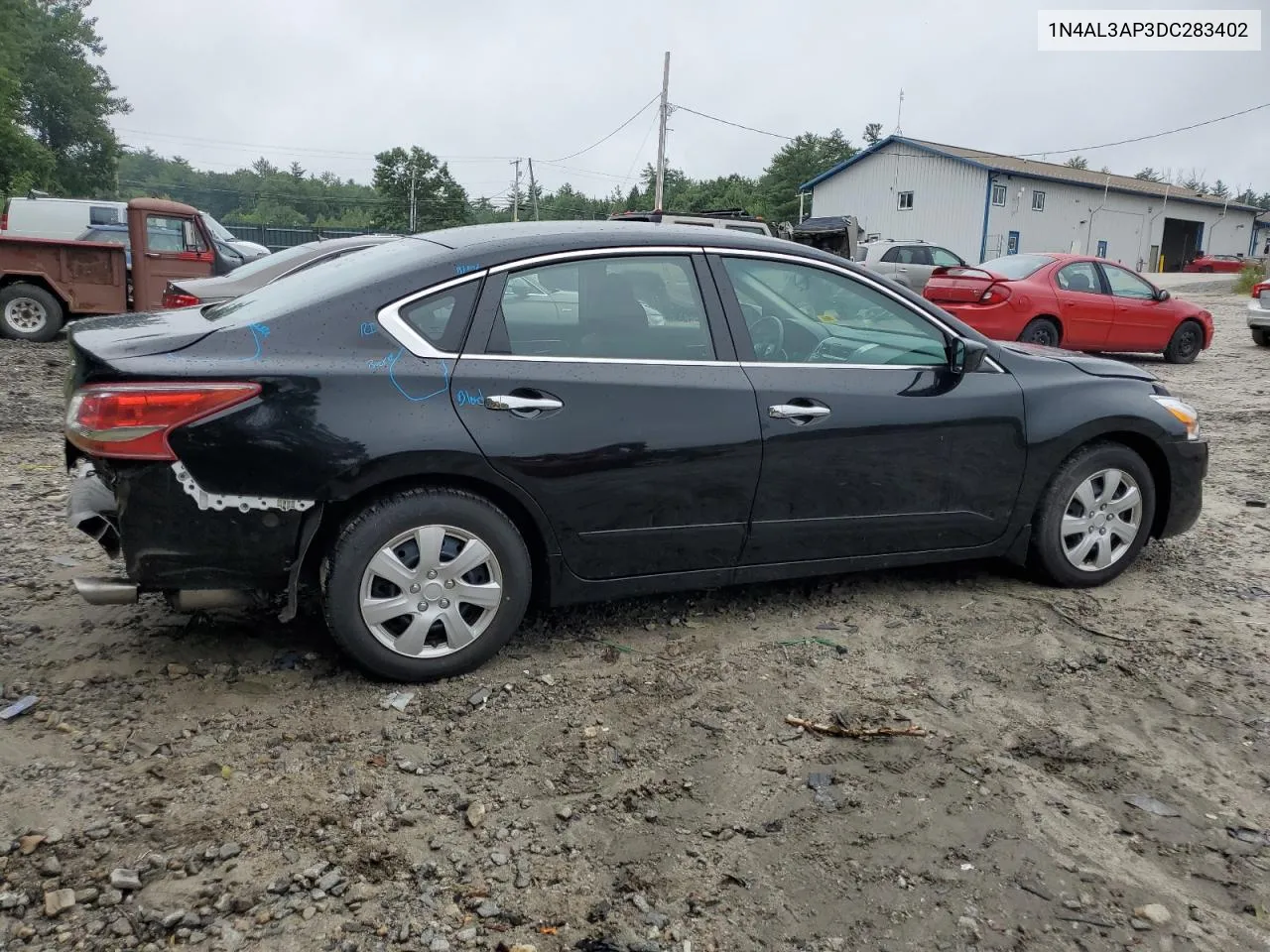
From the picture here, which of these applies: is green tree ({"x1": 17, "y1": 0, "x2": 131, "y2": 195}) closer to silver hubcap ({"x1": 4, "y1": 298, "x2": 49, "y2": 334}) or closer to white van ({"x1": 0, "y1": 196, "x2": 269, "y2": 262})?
white van ({"x1": 0, "y1": 196, "x2": 269, "y2": 262})

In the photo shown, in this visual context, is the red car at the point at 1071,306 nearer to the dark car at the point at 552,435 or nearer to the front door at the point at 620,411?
Result: the dark car at the point at 552,435

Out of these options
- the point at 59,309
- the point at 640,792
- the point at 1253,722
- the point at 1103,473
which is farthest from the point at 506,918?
the point at 59,309

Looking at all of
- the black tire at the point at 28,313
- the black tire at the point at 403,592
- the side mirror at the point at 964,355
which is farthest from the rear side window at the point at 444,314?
the black tire at the point at 28,313

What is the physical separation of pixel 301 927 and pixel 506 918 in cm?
47

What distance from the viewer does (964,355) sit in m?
4.17

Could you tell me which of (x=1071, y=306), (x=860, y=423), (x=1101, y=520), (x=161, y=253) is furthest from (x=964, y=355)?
(x=161, y=253)

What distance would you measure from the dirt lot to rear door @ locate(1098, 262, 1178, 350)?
892 cm

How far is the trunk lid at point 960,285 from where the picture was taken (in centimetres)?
1169

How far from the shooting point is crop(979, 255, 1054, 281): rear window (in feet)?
39.4

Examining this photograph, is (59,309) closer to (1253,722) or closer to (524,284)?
(524,284)

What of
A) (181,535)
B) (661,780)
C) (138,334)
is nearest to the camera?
(661,780)

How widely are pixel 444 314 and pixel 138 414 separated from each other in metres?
1.02

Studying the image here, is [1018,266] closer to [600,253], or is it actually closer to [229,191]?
[600,253]

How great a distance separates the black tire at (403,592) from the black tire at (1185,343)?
40.1ft
